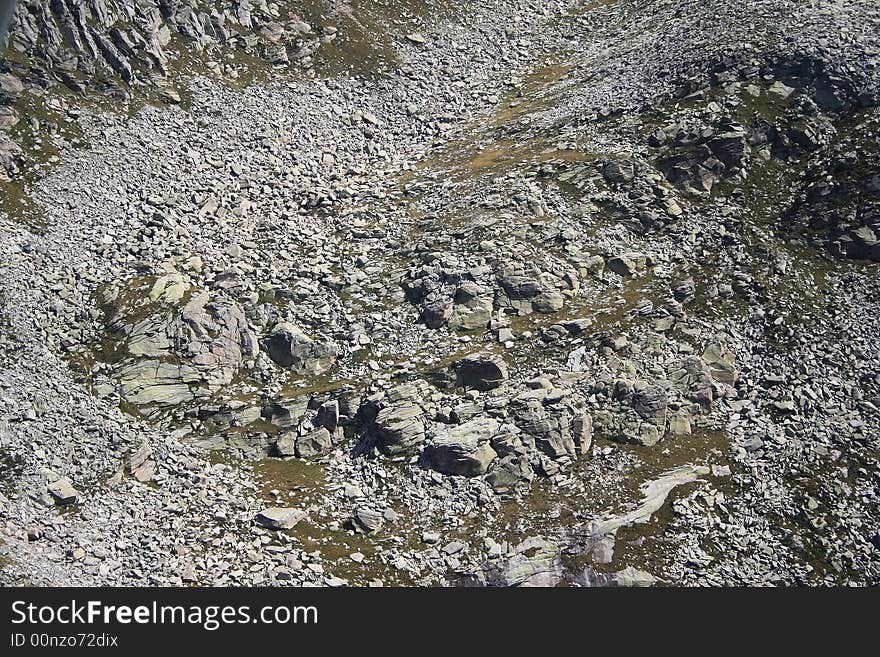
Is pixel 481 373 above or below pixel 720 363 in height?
below

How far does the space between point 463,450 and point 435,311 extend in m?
7.99

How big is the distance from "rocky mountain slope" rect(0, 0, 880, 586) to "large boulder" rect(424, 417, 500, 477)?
3.6 inches

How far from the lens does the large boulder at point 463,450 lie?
31281 mm

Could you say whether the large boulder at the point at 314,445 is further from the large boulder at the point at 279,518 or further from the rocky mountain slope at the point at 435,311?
the large boulder at the point at 279,518

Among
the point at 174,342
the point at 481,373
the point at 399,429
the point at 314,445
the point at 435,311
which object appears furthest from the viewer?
the point at 435,311

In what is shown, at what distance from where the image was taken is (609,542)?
96.2ft

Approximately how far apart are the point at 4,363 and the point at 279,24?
115 feet

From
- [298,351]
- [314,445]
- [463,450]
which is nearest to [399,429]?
[463,450]

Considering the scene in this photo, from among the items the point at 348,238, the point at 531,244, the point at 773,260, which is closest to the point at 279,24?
the point at 348,238

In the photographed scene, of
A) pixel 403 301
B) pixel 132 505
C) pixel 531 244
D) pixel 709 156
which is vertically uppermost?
pixel 709 156

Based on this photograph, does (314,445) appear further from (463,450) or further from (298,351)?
(463,450)

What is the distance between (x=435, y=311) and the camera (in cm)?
3706

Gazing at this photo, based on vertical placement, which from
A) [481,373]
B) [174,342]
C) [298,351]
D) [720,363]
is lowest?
[174,342]

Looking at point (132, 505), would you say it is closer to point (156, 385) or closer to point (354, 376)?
point (156, 385)
